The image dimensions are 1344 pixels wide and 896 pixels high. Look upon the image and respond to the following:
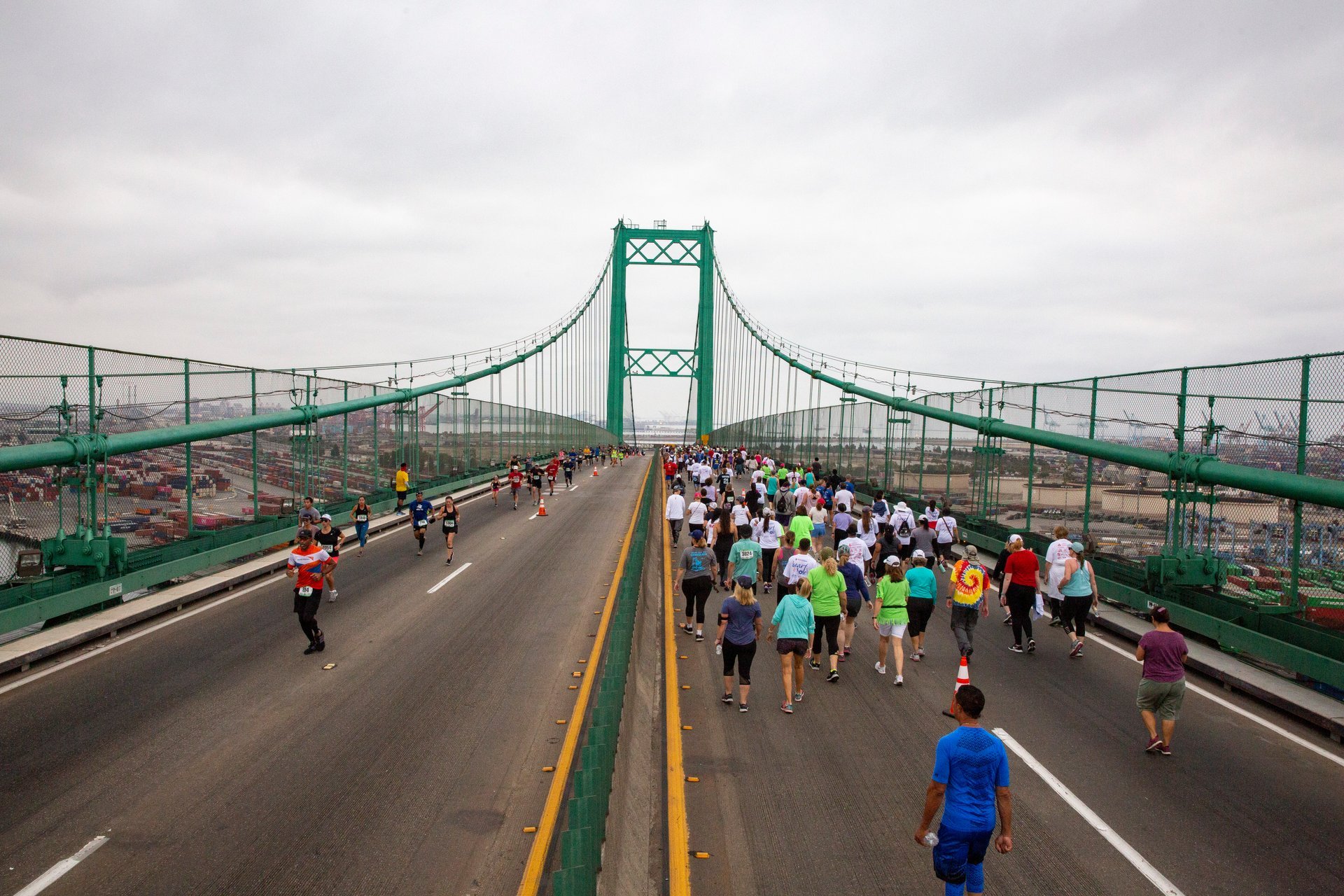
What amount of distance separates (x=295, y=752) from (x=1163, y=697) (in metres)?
7.72

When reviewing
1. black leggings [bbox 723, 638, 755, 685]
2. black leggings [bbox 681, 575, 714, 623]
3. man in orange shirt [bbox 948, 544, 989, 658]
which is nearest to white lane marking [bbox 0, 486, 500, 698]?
black leggings [bbox 681, 575, 714, 623]

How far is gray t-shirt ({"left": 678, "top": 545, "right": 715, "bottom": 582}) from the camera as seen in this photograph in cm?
1127

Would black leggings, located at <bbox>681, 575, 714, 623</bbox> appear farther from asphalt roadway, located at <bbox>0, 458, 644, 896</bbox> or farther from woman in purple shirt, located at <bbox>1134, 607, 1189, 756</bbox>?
woman in purple shirt, located at <bbox>1134, 607, 1189, 756</bbox>

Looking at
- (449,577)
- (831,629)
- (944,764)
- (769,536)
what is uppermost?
(944,764)

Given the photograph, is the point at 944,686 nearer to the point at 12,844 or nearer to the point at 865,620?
the point at 865,620

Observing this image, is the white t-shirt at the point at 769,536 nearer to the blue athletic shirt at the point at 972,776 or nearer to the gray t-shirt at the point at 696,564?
the gray t-shirt at the point at 696,564

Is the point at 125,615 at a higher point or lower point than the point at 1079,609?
lower

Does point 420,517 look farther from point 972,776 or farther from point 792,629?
point 972,776

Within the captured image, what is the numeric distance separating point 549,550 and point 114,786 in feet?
41.6

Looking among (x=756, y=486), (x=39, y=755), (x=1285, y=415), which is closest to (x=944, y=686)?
(x=1285, y=415)

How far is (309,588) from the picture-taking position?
1042cm

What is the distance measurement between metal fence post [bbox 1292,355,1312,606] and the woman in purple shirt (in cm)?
377

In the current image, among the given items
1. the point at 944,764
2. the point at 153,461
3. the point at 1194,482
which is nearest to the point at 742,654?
the point at 944,764

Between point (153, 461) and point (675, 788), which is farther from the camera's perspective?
point (153, 461)
